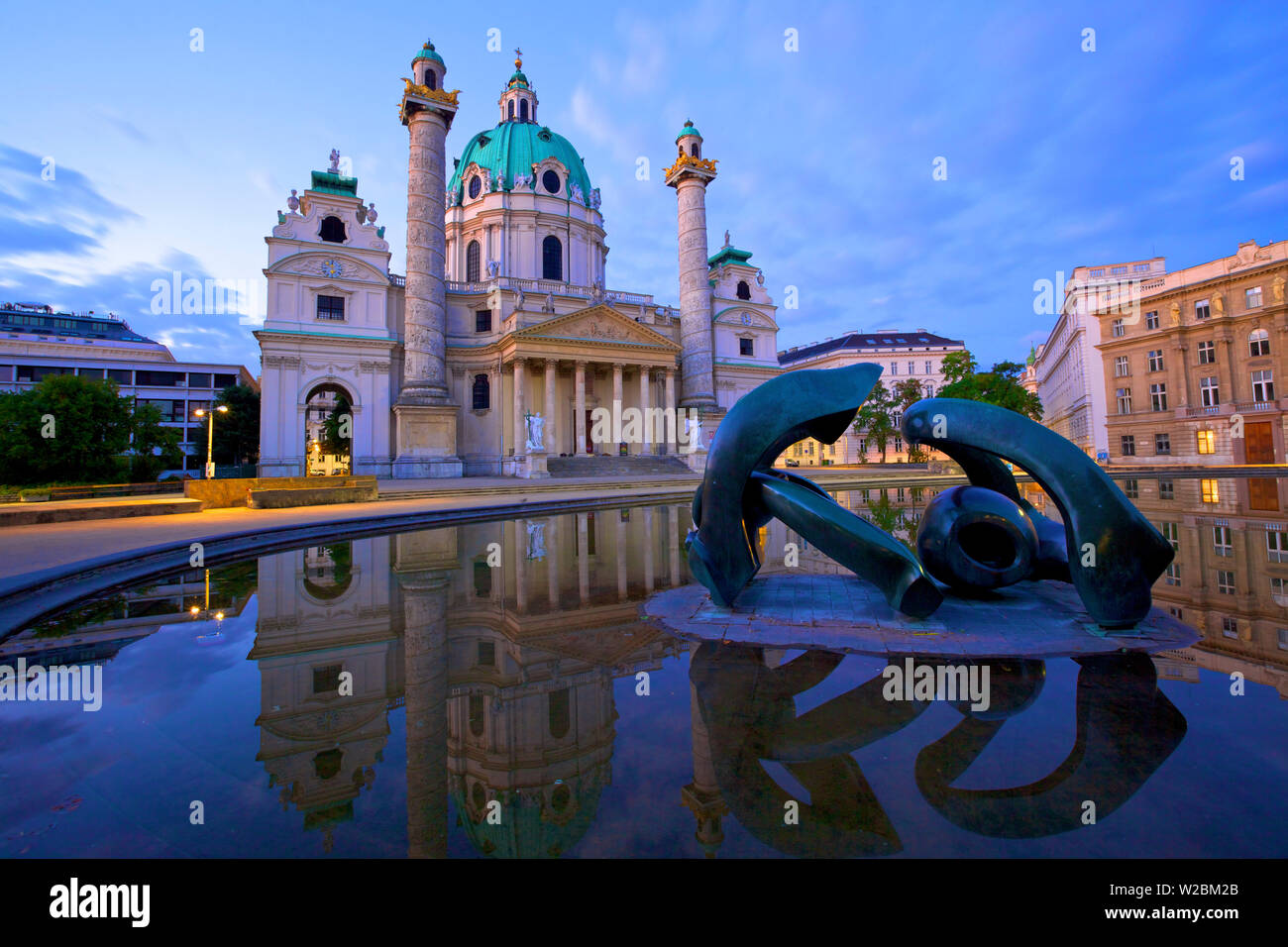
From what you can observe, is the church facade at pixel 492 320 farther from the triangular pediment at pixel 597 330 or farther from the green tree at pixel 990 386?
the green tree at pixel 990 386

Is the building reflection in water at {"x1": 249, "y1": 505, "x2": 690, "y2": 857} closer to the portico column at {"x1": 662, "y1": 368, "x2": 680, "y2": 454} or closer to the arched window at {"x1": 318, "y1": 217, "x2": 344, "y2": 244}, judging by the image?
the portico column at {"x1": 662, "y1": 368, "x2": 680, "y2": 454}

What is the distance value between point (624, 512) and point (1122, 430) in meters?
44.1

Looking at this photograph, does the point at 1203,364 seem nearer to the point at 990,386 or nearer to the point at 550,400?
the point at 990,386

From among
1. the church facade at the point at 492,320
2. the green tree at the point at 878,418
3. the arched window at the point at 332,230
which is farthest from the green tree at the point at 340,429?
the green tree at the point at 878,418

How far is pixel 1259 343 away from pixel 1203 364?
2.74 metres

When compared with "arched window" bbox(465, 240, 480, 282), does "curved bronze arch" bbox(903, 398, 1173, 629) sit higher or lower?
lower

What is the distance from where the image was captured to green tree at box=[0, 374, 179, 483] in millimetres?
22109

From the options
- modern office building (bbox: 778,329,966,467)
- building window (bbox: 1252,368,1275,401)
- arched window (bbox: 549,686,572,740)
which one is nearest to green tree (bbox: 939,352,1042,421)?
building window (bbox: 1252,368,1275,401)

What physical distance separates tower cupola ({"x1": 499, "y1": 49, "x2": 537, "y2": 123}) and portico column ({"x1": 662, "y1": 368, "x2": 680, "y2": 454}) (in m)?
30.4

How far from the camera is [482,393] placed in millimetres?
40938

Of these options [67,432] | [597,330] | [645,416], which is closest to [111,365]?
[67,432]

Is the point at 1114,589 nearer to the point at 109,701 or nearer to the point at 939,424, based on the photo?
the point at 939,424
